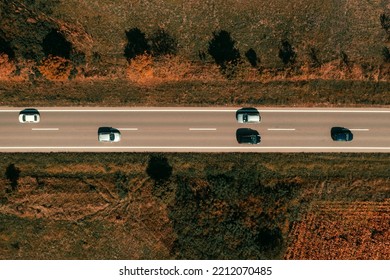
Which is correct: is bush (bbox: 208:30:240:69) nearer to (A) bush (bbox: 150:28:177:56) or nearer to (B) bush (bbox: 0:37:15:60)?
(A) bush (bbox: 150:28:177:56)

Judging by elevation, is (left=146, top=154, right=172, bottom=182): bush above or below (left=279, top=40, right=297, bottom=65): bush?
below

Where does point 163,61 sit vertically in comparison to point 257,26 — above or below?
below

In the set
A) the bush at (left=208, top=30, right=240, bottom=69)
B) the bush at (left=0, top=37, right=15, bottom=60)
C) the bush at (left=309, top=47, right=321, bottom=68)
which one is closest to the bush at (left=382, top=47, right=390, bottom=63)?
the bush at (left=309, top=47, right=321, bottom=68)

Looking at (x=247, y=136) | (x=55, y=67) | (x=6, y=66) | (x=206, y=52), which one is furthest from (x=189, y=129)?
(x=6, y=66)

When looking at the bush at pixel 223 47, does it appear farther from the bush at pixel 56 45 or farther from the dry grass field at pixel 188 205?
the bush at pixel 56 45

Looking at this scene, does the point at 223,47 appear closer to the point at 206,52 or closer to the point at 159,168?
the point at 206,52
